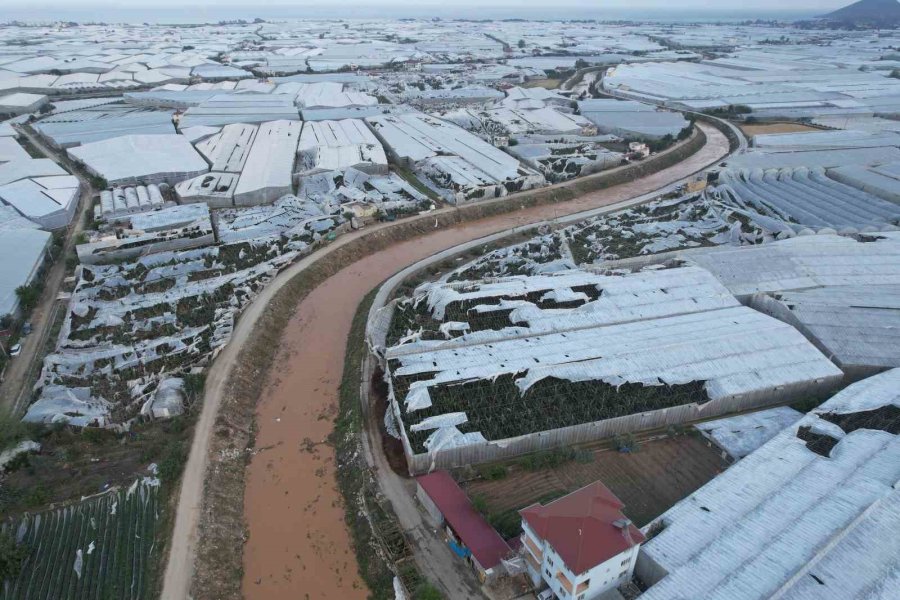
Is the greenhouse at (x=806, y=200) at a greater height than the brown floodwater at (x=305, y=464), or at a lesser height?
greater

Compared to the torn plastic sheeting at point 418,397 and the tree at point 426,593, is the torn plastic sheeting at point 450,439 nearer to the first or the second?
the torn plastic sheeting at point 418,397

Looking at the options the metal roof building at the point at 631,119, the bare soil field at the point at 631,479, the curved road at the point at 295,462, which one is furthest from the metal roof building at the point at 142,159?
the metal roof building at the point at 631,119

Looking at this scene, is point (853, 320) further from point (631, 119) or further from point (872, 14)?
point (872, 14)

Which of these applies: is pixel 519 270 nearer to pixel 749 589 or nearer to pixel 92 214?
pixel 749 589

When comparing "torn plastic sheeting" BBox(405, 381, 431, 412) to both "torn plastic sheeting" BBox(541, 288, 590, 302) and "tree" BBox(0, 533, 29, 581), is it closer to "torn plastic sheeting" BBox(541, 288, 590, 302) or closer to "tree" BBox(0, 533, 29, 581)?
"torn plastic sheeting" BBox(541, 288, 590, 302)

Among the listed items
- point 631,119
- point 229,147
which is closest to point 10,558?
point 229,147

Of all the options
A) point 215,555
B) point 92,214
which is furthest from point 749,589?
point 92,214
